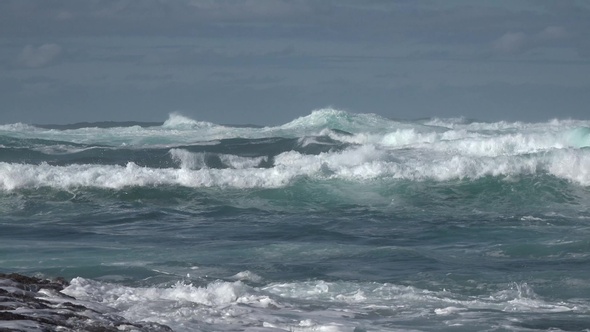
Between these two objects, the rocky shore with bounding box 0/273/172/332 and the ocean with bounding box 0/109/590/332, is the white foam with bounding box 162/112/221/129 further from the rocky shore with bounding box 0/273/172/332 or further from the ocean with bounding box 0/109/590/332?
the rocky shore with bounding box 0/273/172/332

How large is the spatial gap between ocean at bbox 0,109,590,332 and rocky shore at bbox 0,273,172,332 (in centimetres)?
41

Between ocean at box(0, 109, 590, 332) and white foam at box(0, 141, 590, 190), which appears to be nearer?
ocean at box(0, 109, 590, 332)

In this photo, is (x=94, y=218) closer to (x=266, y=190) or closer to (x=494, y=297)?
(x=266, y=190)

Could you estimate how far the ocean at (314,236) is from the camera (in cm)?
1118

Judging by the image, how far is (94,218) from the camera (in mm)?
19781

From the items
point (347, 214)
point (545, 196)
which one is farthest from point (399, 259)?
point (545, 196)

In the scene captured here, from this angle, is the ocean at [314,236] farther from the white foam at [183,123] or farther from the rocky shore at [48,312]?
the white foam at [183,123]

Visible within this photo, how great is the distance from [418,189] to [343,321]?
13.9 m

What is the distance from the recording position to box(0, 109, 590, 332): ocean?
11.2 m

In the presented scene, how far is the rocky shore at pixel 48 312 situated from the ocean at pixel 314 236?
0.41m

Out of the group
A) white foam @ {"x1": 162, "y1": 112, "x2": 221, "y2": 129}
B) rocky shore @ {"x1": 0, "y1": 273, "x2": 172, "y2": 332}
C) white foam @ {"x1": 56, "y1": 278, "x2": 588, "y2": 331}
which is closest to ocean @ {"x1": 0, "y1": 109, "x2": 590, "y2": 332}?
white foam @ {"x1": 56, "y1": 278, "x2": 588, "y2": 331}

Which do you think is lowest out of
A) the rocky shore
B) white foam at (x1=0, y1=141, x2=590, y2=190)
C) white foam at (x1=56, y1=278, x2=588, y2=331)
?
white foam at (x1=56, y1=278, x2=588, y2=331)

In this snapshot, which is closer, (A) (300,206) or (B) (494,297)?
(B) (494,297)

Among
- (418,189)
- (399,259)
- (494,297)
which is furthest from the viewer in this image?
(418,189)
